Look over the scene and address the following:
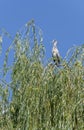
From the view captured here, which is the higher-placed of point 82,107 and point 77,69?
point 77,69

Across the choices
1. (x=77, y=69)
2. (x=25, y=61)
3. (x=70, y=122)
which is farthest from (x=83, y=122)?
(x=25, y=61)

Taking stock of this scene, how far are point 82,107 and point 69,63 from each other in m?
0.66

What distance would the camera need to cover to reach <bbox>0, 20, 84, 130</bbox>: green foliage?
22.3 feet

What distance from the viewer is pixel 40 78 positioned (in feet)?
23.4

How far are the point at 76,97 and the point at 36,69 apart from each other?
649 mm

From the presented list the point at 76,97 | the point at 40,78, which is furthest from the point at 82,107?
the point at 40,78

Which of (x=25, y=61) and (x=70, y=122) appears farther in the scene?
(x=25, y=61)

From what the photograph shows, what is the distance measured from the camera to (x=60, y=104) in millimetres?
6898

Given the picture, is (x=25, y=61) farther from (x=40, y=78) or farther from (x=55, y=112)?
(x=55, y=112)

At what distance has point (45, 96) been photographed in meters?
6.98

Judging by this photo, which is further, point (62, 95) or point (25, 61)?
point (25, 61)

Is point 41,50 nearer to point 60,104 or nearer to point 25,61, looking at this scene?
point 25,61

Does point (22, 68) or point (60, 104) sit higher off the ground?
point (22, 68)

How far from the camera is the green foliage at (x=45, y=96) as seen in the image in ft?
22.3
